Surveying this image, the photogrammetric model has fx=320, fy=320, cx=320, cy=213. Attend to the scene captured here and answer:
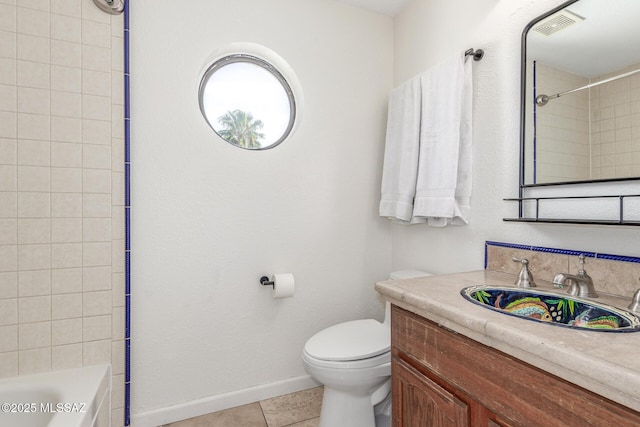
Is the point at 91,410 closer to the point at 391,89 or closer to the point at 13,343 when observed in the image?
the point at 13,343

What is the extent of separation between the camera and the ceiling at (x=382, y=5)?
200 centimetres

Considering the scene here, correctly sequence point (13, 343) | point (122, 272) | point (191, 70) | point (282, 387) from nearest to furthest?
point (13, 343) < point (122, 272) < point (191, 70) < point (282, 387)

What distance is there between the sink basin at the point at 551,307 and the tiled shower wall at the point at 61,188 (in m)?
1.60

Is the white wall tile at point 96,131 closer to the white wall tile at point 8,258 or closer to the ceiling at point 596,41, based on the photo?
the white wall tile at point 8,258

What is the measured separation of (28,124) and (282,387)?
183 centimetres

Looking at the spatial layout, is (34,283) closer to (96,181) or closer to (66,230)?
(66,230)

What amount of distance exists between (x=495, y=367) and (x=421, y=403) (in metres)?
0.34

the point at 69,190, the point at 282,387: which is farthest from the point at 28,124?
the point at 282,387

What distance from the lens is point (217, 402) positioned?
1735mm

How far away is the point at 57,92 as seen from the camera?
144 cm

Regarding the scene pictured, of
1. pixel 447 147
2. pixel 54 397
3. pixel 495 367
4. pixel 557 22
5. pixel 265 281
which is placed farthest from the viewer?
pixel 265 281

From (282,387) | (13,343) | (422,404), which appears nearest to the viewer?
(422,404)

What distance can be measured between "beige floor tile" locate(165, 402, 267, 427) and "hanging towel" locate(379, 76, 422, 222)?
132cm

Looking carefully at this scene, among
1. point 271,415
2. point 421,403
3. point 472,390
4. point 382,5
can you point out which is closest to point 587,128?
point 472,390
